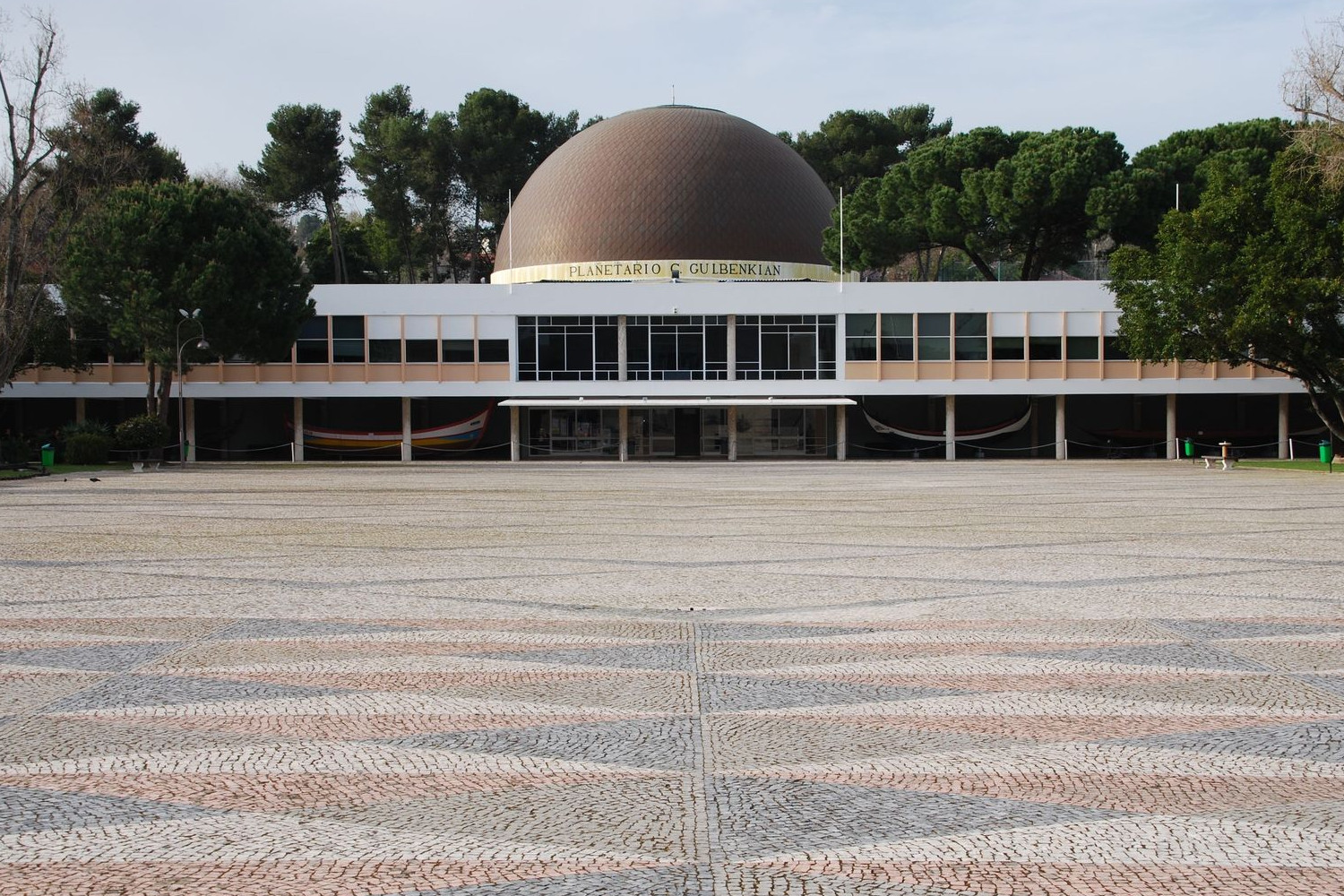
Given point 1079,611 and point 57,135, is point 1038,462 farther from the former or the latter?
point 1079,611

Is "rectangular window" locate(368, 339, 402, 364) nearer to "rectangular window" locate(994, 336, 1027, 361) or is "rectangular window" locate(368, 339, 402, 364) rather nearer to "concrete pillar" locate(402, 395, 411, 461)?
"concrete pillar" locate(402, 395, 411, 461)

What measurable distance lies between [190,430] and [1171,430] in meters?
36.9

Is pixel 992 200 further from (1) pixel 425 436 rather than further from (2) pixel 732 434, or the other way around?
(1) pixel 425 436

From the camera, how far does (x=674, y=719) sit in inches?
266

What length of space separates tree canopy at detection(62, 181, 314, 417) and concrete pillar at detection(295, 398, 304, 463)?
5.82 m

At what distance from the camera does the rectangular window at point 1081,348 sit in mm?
49125

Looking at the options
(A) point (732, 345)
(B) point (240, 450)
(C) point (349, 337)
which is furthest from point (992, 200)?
(B) point (240, 450)

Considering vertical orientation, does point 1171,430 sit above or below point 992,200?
below

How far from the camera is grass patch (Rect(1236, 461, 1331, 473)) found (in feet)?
115

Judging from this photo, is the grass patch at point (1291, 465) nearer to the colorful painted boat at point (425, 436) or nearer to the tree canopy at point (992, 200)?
the tree canopy at point (992, 200)

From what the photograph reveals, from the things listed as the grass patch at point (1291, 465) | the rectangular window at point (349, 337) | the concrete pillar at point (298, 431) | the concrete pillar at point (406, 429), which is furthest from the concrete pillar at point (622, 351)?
the grass patch at point (1291, 465)

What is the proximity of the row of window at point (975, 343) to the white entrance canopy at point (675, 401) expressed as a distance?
2.97 meters

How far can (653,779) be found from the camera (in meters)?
5.68

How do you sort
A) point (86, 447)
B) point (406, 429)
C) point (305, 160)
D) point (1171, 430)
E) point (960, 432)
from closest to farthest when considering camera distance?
point (86, 447)
point (1171, 430)
point (406, 429)
point (960, 432)
point (305, 160)
